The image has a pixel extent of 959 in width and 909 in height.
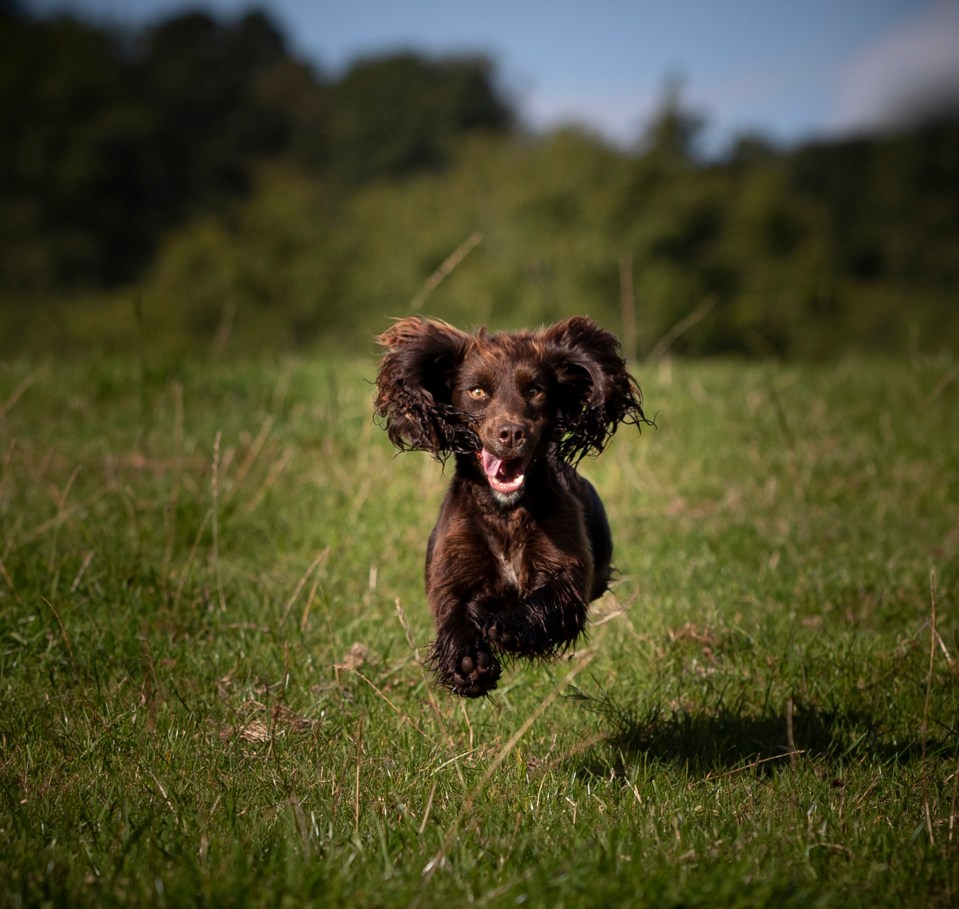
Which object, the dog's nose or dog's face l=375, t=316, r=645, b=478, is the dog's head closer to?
dog's face l=375, t=316, r=645, b=478

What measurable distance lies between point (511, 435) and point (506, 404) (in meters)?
0.26

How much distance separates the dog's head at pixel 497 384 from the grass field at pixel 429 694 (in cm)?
84

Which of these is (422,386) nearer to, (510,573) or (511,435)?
(511,435)

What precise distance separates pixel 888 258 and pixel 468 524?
52.7 m

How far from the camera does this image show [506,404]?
3.90 metres

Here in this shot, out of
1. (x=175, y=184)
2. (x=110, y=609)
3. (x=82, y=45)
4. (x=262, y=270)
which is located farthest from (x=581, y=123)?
(x=110, y=609)

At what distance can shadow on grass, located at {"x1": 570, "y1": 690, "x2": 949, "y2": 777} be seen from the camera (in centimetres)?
402

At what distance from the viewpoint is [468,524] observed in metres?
4.02

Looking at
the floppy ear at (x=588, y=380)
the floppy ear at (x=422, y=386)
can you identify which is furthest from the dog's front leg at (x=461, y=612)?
the floppy ear at (x=588, y=380)

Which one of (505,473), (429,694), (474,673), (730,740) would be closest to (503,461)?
(505,473)

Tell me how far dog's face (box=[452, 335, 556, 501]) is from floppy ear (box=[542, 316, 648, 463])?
0.07 metres

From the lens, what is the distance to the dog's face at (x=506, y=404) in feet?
12.2

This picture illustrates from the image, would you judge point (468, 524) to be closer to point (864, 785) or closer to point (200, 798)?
point (200, 798)

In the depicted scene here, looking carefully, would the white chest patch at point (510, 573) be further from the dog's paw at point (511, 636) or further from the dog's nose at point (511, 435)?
the dog's nose at point (511, 435)
